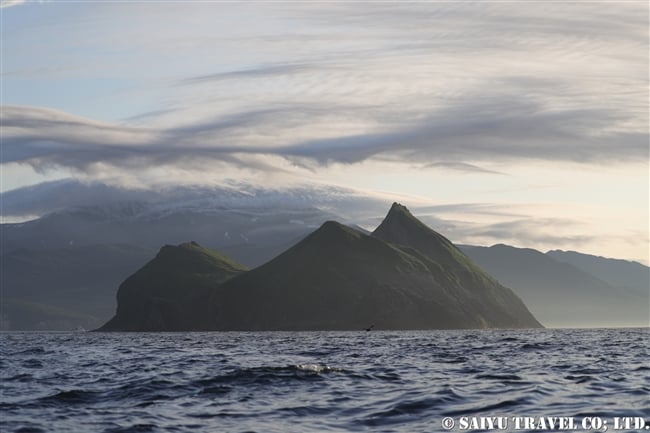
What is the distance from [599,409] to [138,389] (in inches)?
1099

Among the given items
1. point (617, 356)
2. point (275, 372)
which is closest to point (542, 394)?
point (275, 372)

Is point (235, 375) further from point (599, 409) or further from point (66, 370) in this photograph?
point (599, 409)

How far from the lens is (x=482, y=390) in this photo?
60375mm

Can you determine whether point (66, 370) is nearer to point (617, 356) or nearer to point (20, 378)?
point (20, 378)

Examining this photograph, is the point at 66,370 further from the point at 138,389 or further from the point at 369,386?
the point at 369,386

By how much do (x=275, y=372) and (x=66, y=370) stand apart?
19.9 meters

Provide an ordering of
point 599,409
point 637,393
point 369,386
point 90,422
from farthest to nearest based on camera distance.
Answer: point 369,386, point 637,393, point 599,409, point 90,422

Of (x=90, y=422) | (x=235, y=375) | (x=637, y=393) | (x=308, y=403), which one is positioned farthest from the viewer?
(x=235, y=375)

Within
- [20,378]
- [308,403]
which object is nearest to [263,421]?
[308,403]

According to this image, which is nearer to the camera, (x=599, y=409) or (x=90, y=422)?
(x=90, y=422)

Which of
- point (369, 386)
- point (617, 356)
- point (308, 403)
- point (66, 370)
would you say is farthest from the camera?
point (617, 356)

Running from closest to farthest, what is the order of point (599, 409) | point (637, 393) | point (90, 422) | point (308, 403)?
point (90, 422) < point (599, 409) < point (308, 403) < point (637, 393)

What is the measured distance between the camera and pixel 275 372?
244 feet

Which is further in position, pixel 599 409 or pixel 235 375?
pixel 235 375
